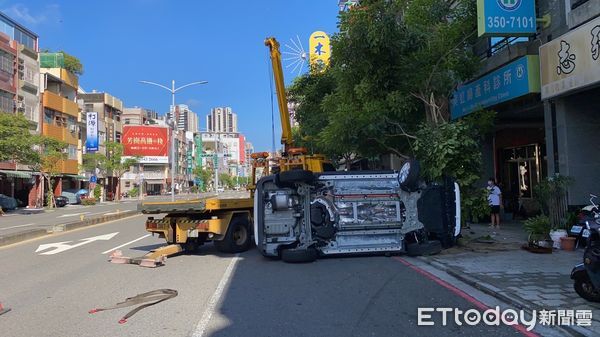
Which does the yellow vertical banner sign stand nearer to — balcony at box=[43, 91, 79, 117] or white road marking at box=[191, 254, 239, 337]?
balcony at box=[43, 91, 79, 117]

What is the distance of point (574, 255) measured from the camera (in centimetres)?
1056

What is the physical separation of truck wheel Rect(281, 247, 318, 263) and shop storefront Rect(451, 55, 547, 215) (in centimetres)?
729

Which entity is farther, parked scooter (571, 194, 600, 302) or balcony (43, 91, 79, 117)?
balcony (43, 91, 79, 117)

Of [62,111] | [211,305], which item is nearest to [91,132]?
[62,111]

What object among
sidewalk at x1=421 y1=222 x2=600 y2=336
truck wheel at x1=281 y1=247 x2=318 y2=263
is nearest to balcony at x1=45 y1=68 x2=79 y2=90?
truck wheel at x1=281 y1=247 x2=318 y2=263

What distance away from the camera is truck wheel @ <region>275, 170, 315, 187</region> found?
10750 millimetres

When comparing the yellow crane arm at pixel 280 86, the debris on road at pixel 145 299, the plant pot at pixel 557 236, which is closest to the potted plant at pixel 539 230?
the plant pot at pixel 557 236

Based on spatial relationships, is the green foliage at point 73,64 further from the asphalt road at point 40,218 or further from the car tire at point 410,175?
the car tire at point 410,175

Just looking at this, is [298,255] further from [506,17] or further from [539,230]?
[506,17]

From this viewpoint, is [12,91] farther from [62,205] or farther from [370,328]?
[370,328]

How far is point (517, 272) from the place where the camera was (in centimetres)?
887

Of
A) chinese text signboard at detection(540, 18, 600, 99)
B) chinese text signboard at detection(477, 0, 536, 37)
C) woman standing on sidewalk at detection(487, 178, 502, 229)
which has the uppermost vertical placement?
chinese text signboard at detection(477, 0, 536, 37)

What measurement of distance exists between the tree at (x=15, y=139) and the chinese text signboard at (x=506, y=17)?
29.9 m

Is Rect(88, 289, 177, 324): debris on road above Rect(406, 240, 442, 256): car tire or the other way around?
the other way around
